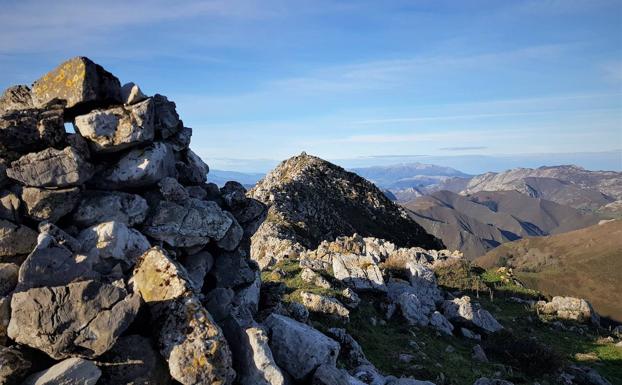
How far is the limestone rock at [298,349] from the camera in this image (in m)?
14.5

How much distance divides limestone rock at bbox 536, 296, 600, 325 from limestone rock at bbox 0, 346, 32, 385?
140 feet

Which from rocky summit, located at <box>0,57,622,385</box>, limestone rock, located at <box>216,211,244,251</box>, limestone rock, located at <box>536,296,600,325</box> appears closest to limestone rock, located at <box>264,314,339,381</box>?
rocky summit, located at <box>0,57,622,385</box>

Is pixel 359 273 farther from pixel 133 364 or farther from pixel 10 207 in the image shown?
pixel 10 207

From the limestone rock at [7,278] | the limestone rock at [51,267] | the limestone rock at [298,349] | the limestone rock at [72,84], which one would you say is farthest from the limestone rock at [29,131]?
the limestone rock at [298,349]

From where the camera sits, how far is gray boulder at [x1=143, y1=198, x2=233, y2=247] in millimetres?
15625

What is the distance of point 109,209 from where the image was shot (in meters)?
14.6

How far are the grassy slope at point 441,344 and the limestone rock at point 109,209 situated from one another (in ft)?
39.3

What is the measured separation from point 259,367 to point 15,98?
12609mm

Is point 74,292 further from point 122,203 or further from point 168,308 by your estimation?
point 122,203

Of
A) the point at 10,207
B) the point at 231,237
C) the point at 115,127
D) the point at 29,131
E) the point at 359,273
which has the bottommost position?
the point at 359,273

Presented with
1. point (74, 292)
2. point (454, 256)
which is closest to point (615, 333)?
point (454, 256)

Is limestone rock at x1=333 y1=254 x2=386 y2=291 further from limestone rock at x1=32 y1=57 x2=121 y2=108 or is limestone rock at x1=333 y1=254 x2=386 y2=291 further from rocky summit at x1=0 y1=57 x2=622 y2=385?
limestone rock at x1=32 y1=57 x2=121 y2=108

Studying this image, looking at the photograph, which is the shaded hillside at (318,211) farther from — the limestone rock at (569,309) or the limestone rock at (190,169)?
the limestone rock at (190,169)

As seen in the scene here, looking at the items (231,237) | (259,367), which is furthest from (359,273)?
(259,367)
